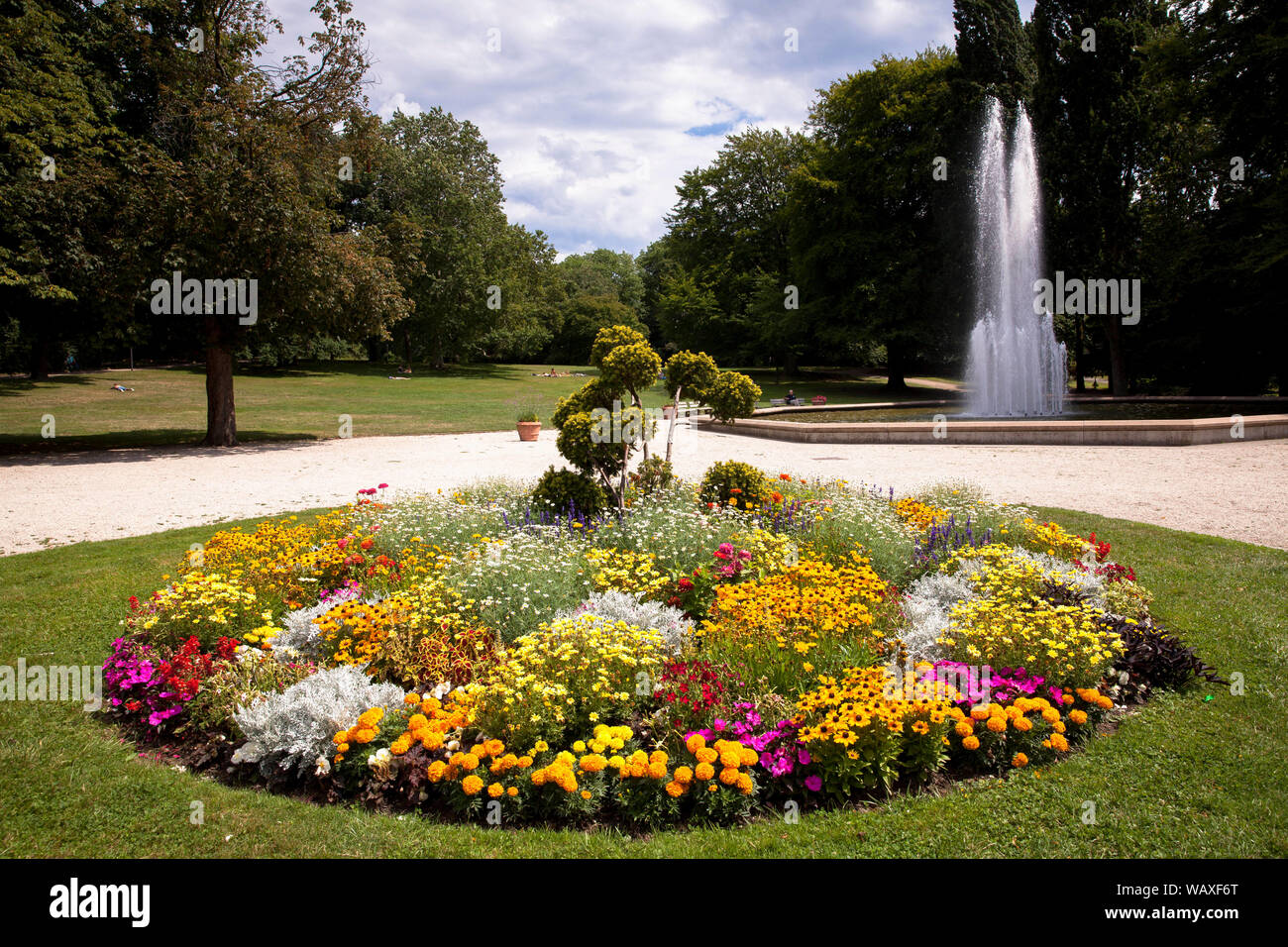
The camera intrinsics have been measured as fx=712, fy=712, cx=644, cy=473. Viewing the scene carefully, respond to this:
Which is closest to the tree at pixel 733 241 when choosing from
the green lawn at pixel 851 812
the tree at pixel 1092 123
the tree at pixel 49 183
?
the tree at pixel 1092 123

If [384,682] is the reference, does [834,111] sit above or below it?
above

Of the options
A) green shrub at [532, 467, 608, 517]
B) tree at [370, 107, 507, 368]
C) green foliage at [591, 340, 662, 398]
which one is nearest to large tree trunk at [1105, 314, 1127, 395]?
green foliage at [591, 340, 662, 398]

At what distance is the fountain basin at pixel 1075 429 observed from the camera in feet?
45.4

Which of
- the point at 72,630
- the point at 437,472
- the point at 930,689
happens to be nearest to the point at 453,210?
the point at 437,472

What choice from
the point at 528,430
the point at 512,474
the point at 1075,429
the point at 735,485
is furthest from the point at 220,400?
the point at 1075,429

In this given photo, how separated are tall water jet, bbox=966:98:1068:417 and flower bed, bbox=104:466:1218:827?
55.9 ft

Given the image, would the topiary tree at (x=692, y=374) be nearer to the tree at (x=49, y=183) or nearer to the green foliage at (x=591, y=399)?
the green foliage at (x=591, y=399)

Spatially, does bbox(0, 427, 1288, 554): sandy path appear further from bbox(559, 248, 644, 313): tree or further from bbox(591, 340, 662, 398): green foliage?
bbox(559, 248, 644, 313): tree

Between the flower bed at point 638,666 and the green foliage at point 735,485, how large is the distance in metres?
1.28

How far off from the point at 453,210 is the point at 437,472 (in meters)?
35.3

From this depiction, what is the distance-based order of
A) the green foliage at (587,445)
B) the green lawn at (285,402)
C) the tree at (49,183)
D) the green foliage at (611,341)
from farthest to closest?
the green lawn at (285,402), the tree at (49,183), the green foliage at (611,341), the green foliage at (587,445)

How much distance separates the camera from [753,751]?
336 centimetres

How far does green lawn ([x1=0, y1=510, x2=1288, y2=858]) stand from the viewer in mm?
3025
